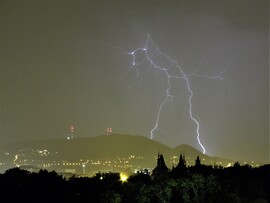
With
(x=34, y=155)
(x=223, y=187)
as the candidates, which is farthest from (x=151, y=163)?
(x=223, y=187)

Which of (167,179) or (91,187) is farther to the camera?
(167,179)

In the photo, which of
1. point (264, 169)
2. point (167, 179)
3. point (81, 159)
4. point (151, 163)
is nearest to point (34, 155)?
point (81, 159)

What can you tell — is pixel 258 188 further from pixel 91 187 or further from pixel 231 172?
pixel 91 187

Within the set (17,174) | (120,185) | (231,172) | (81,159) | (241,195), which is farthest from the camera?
(81,159)

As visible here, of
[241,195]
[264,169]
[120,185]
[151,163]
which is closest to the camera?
[120,185]

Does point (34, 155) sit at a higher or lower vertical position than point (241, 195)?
higher

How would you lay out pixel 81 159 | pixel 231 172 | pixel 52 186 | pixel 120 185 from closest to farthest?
pixel 52 186
pixel 120 185
pixel 231 172
pixel 81 159

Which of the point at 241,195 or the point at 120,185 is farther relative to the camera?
the point at 241,195

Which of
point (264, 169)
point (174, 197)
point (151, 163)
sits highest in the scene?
point (151, 163)

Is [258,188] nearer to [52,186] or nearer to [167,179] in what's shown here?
[167,179]
